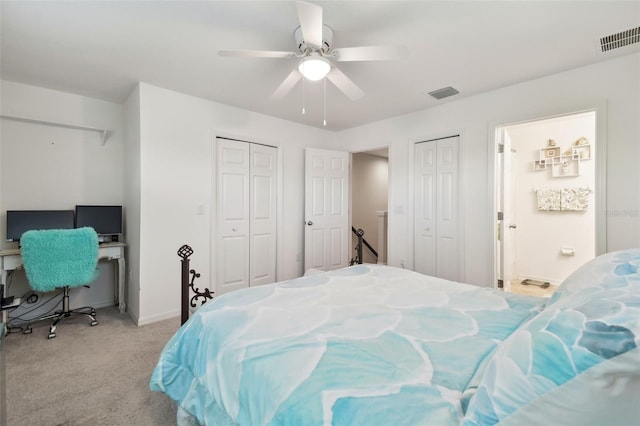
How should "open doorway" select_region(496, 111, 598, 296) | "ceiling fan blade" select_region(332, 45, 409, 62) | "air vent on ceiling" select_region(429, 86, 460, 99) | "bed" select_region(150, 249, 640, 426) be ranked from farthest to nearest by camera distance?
"open doorway" select_region(496, 111, 598, 296)
"air vent on ceiling" select_region(429, 86, 460, 99)
"ceiling fan blade" select_region(332, 45, 409, 62)
"bed" select_region(150, 249, 640, 426)

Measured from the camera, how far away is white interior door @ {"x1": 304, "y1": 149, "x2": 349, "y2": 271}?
4293mm

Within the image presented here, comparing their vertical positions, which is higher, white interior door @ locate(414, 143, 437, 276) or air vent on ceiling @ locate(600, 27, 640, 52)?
air vent on ceiling @ locate(600, 27, 640, 52)

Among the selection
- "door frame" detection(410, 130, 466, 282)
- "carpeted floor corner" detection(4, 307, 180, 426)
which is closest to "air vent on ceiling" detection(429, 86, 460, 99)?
"door frame" detection(410, 130, 466, 282)

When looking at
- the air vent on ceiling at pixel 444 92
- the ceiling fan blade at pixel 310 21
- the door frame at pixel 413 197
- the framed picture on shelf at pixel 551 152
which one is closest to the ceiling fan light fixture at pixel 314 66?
the ceiling fan blade at pixel 310 21

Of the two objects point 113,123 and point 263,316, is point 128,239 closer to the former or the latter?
point 113,123

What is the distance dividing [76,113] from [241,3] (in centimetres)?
267

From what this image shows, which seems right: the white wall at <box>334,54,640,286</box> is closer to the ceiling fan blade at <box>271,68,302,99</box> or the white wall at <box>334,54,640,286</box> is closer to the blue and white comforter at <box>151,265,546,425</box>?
the blue and white comforter at <box>151,265,546,425</box>

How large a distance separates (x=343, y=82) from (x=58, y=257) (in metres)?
3.01

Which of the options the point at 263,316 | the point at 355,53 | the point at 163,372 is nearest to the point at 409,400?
the point at 263,316

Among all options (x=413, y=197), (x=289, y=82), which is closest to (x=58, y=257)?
(x=289, y=82)

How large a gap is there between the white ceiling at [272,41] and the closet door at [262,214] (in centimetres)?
98

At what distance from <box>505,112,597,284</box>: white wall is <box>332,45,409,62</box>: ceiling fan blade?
3378 mm

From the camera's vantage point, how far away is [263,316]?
1263 mm

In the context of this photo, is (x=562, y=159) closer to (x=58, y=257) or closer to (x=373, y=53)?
(x=373, y=53)
